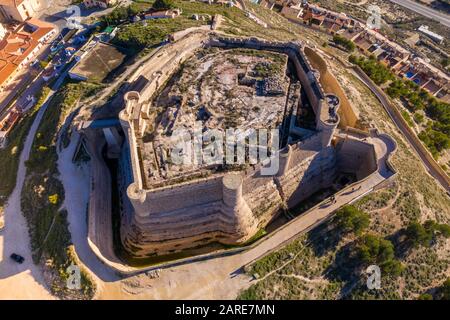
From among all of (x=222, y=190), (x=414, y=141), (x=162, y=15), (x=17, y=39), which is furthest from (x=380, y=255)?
(x=17, y=39)

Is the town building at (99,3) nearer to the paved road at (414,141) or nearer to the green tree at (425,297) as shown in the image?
the paved road at (414,141)

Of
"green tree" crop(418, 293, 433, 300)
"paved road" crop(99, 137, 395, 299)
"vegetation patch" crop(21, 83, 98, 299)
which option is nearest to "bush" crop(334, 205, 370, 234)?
"paved road" crop(99, 137, 395, 299)

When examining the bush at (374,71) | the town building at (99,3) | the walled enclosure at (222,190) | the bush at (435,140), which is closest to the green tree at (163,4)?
the town building at (99,3)

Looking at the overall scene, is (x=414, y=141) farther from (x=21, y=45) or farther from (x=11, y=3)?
(x=11, y=3)

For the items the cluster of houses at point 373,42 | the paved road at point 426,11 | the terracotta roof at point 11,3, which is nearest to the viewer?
the terracotta roof at point 11,3

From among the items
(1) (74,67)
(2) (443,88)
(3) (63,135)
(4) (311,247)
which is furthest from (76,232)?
(2) (443,88)

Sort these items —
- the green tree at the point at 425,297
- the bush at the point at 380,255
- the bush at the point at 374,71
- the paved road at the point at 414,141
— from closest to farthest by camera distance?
the green tree at the point at 425,297 → the bush at the point at 380,255 → the paved road at the point at 414,141 → the bush at the point at 374,71
